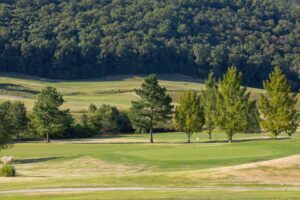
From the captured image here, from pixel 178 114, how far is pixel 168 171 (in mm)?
35062

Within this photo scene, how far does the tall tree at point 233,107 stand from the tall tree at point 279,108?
1.88m

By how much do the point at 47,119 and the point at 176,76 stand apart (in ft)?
366

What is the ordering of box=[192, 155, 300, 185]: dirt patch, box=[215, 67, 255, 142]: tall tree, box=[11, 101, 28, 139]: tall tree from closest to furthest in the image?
box=[192, 155, 300, 185]: dirt patch → box=[215, 67, 255, 142]: tall tree → box=[11, 101, 28, 139]: tall tree

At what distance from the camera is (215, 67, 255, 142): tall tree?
76.8 metres

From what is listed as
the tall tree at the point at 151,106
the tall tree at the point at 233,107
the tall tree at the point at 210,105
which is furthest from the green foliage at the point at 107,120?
the tall tree at the point at 233,107

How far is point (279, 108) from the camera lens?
7588 cm

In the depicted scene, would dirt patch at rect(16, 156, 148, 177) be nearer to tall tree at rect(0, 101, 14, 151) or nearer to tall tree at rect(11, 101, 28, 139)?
tall tree at rect(0, 101, 14, 151)

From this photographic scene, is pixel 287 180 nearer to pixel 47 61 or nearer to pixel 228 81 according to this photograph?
pixel 228 81

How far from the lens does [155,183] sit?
124ft

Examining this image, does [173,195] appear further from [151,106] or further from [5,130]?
[151,106]

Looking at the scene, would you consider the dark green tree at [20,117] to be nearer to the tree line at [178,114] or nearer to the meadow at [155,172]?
the tree line at [178,114]

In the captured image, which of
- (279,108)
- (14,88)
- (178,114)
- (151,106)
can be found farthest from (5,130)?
(14,88)

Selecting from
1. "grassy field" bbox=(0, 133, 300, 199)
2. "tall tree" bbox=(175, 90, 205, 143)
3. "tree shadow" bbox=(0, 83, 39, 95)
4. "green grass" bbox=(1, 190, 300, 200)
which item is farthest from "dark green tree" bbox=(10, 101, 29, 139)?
"tree shadow" bbox=(0, 83, 39, 95)

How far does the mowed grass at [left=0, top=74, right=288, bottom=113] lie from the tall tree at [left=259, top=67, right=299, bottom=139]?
45.5 meters
